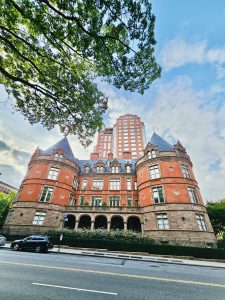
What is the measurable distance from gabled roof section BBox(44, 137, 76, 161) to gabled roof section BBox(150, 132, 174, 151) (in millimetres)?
15837

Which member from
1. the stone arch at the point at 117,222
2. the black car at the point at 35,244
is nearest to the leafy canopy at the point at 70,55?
the black car at the point at 35,244

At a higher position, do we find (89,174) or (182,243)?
(89,174)

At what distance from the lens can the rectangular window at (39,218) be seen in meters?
24.3

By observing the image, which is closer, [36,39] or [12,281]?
[12,281]

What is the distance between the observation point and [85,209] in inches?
1056

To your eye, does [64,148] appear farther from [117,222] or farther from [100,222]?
[117,222]

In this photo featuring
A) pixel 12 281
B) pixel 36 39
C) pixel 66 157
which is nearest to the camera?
pixel 12 281

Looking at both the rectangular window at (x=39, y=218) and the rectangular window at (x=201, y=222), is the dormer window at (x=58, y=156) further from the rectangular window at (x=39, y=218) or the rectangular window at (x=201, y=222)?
the rectangular window at (x=201, y=222)

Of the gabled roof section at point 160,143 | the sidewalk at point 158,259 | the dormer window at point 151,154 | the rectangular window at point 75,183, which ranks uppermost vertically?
the gabled roof section at point 160,143

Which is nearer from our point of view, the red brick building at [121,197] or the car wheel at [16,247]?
the car wheel at [16,247]

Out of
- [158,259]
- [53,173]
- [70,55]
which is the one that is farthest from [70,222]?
[70,55]

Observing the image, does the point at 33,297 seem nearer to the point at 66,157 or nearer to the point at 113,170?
the point at 66,157

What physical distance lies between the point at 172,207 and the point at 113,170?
551 inches

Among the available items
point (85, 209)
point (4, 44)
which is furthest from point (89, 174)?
point (4, 44)
